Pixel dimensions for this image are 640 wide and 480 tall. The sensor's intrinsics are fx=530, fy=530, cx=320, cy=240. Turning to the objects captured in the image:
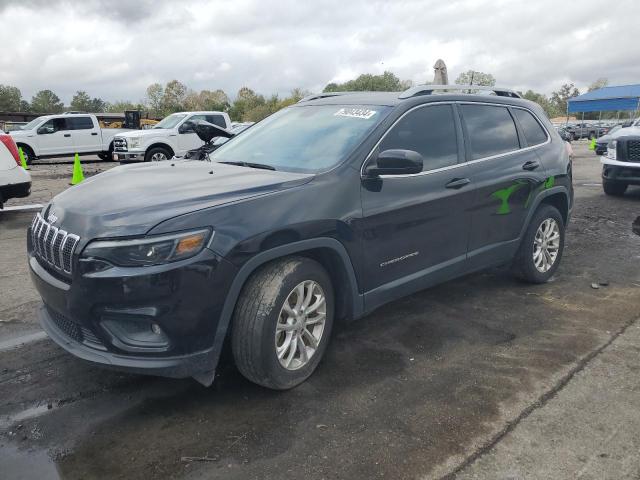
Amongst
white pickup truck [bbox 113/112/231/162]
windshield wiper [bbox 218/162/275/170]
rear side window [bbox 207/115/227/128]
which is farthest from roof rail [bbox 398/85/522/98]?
rear side window [bbox 207/115/227/128]

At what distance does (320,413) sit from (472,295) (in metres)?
2.39

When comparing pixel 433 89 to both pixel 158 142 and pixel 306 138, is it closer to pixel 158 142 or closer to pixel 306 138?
pixel 306 138

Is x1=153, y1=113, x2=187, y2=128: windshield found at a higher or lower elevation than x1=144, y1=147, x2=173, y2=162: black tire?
higher

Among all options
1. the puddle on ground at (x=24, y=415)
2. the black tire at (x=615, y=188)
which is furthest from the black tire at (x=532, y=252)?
the black tire at (x=615, y=188)

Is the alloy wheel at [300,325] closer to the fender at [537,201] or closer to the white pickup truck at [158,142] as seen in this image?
the fender at [537,201]

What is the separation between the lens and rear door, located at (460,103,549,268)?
4180mm

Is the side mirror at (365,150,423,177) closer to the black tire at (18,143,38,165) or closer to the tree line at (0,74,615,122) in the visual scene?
the black tire at (18,143,38,165)

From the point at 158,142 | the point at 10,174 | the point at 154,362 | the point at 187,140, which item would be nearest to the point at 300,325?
the point at 154,362

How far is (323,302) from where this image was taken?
10.5 feet

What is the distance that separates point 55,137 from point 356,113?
61.7 ft

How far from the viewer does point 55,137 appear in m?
19.5

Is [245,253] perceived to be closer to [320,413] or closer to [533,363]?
[320,413]

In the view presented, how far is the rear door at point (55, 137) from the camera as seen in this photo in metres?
19.3

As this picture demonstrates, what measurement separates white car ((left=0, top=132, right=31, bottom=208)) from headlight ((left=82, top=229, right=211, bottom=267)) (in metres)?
6.15
